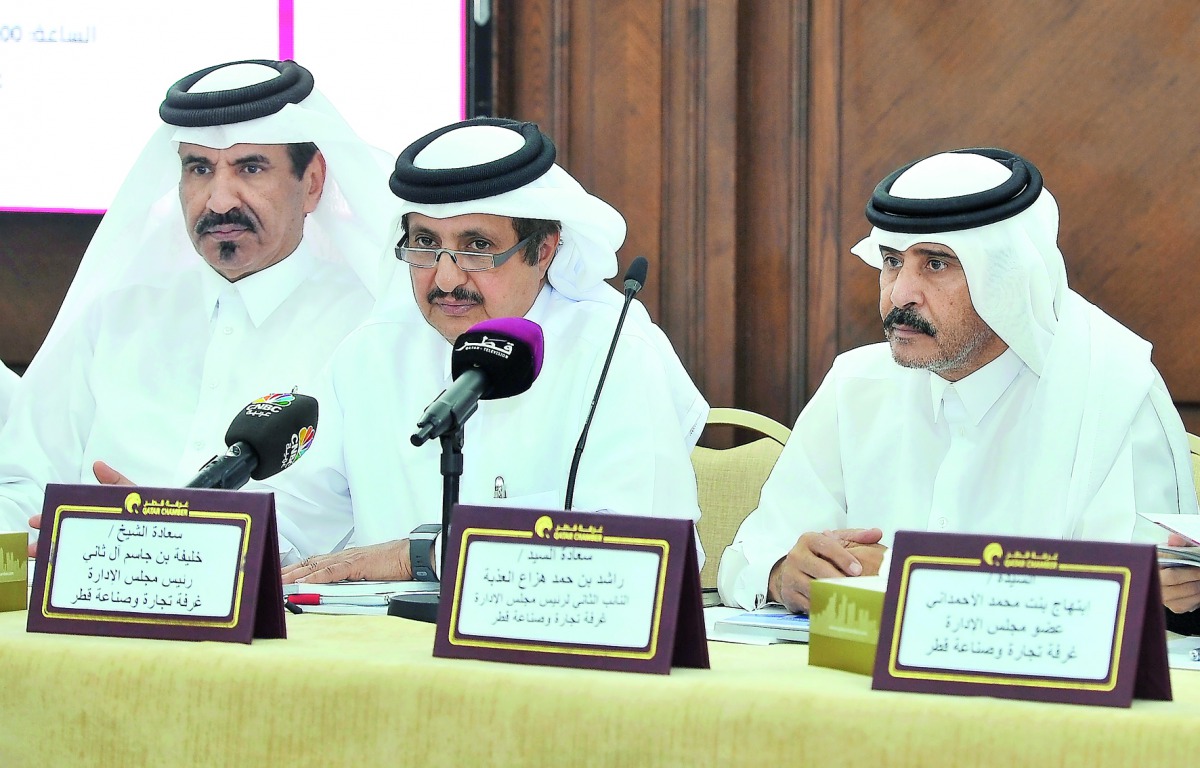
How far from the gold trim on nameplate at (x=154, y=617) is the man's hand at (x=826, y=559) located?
2.71 ft

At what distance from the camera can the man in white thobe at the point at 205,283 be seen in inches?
115

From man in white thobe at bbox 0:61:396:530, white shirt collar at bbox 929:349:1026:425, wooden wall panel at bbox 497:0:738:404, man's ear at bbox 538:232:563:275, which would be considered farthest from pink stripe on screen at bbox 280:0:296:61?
white shirt collar at bbox 929:349:1026:425

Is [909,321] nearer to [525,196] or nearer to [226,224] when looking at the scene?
[525,196]

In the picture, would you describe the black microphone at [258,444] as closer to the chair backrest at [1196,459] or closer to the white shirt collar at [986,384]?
the white shirt collar at [986,384]

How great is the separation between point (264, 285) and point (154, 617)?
62.9 inches

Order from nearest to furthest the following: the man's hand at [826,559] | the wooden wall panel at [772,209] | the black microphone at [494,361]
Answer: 1. the black microphone at [494,361]
2. the man's hand at [826,559]
3. the wooden wall panel at [772,209]

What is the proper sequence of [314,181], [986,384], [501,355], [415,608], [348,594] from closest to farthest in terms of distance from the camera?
1. [501,355]
2. [415,608]
3. [348,594]
4. [986,384]
5. [314,181]

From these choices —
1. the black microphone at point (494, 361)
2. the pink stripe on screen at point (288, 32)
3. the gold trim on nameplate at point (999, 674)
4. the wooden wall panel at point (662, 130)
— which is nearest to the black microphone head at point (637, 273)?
the black microphone at point (494, 361)

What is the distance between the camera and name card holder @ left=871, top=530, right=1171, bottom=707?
1233 millimetres

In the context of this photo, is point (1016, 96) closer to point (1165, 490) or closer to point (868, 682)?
point (1165, 490)

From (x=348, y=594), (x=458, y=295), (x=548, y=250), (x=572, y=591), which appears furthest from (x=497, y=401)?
(x=572, y=591)

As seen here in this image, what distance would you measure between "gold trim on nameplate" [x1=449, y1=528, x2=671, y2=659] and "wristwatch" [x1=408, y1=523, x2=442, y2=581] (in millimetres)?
645

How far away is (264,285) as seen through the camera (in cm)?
301

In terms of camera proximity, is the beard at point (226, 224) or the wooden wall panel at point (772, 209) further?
the wooden wall panel at point (772, 209)
